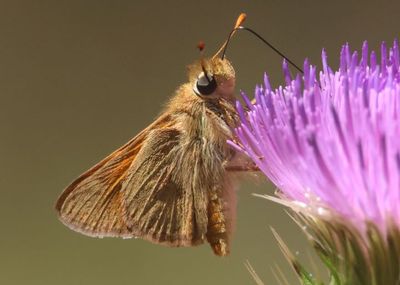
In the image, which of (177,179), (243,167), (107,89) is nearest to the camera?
(243,167)

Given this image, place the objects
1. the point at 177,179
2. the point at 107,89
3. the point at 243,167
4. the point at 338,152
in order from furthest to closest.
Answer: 1. the point at 107,89
2. the point at 177,179
3. the point at 243,167
4. the point at 338,152

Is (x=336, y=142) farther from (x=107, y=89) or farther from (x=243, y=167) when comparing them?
(x=107, y=89)

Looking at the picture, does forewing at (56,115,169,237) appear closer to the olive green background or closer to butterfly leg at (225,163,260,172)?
butterfly leg at (225,163,260,172)

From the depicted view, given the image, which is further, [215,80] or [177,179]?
[177,179]

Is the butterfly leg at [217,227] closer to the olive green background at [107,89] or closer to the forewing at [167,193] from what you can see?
the forewing at [167,193]

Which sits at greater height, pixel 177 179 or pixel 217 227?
pixel 177 179

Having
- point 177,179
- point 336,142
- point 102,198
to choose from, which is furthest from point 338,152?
point 102,198

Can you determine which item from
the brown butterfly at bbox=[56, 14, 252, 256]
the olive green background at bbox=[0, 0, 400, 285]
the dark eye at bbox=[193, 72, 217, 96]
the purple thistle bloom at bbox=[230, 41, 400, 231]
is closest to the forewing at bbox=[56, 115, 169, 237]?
the brown butterfly at bbox=[56, 14, 252, 256]
